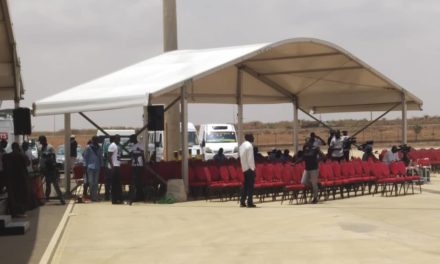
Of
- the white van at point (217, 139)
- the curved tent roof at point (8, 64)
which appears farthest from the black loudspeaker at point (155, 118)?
the white van at point (217, 139)

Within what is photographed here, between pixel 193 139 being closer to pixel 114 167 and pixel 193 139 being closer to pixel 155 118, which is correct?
pixel 155 118

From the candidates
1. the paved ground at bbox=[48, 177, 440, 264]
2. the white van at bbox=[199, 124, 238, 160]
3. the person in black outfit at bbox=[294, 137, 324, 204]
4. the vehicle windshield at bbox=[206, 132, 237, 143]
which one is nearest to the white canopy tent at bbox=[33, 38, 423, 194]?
the paved ground at bbox=[48, 177, 440, 264]

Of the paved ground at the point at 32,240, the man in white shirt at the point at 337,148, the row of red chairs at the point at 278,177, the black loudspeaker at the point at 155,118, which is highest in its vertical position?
the black loudspeaker at the point at 155,118

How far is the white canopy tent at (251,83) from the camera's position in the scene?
1920cm

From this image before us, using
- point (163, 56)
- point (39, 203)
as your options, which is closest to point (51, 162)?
point (39, 203)

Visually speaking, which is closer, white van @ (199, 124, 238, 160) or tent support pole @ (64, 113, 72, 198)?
tent support pole @ (64, 113, 72, 198)

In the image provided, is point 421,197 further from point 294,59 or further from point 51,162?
point 51,162

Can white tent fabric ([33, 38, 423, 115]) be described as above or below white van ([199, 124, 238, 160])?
above

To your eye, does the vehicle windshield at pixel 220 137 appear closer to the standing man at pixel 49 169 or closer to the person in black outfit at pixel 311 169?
the standing man at pixel 49 169

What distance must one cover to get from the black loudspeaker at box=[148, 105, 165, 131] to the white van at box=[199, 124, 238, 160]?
16.0m

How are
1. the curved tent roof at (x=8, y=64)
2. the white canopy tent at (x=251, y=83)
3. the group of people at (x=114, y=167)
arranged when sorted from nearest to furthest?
the curved tent roof at (x=8, y=64), the group of people at (x=114, y=167), the white canopy tent at (x=251, y=83)

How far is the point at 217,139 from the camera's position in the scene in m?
38.2

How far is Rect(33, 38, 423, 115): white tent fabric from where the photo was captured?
19.2 metres

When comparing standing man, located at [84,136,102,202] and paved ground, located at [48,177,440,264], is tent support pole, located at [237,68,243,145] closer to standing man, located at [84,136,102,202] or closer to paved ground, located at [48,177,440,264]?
standing man, located at [84,136,102,202]
